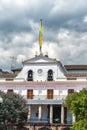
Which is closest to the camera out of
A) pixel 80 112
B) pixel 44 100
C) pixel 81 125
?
pixel 81 125

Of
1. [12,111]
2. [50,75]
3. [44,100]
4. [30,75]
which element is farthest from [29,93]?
[12,111]

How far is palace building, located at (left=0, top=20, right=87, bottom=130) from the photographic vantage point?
64.7m

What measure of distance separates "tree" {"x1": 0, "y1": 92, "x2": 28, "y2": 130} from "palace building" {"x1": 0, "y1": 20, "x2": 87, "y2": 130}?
1051 centimetres

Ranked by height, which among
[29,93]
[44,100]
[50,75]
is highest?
[50,75]

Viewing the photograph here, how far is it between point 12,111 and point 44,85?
15.4m

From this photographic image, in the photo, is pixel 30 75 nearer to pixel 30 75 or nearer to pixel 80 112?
pixel 30 75

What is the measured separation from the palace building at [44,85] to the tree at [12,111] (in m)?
10.5

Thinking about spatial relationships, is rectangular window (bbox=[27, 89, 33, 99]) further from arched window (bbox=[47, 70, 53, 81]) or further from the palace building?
arched window (bbox=[47, 70, 53, 81])

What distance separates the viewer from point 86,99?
4303cm

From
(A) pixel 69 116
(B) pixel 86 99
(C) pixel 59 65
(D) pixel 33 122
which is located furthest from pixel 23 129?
(B) pixel 86 99

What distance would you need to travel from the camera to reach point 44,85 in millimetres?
66000

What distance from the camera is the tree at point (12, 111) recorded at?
50.0m

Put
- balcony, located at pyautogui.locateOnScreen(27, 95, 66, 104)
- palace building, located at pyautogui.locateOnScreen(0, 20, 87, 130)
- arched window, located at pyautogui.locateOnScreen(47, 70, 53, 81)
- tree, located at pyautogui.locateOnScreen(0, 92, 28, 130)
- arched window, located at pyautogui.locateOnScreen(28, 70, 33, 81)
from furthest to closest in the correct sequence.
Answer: arched window, located at pyautogui.locateOnScreen(28, 70, 33, 81), arched window, located at pyautogui.locateOnScreen(47, 70, 53, 81), palace building, located at pyautogui.locateOnScreen(0, 20, 87, 130), balcony, located at pyautogui.locateOnScreen(27, 95, 66, 104), tree, located at pyautogui.locateOnScreen(0, 92, 28, 130)

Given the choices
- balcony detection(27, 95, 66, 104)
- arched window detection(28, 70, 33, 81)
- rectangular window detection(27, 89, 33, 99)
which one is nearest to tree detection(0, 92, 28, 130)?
balcony detection(27, 95, 66, 104)
